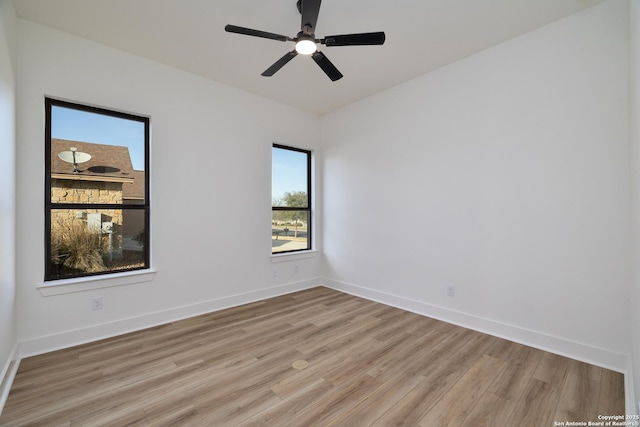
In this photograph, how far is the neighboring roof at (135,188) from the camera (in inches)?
119

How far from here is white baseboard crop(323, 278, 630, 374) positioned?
2.25 metres

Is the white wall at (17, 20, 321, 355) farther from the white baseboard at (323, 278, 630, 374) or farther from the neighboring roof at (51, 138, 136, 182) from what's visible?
the white baseboard at (323, 278, 630, 374)

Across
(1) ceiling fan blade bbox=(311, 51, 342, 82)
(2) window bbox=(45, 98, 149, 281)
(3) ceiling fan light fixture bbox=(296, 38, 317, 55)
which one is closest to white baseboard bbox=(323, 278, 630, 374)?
(1) ceiling fan blade bbox=(311, 51, 342, 82)

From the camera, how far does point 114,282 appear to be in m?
2.85

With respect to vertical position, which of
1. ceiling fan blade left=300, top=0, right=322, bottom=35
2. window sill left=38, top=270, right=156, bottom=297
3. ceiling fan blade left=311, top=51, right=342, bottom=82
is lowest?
window sill left=38, top=270, right=156, bottom=297

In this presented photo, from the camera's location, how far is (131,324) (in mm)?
2939

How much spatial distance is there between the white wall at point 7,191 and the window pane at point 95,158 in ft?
1.39

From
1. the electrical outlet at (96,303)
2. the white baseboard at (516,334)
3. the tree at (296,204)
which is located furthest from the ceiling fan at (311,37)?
the white baseboard at (516,334)

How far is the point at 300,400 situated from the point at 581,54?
11.7ft

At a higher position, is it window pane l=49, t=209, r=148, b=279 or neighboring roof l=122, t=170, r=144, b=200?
neighboring roof l=122, t=170, r=144, b=200

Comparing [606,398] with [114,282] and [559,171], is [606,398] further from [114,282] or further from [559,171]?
[114,282]

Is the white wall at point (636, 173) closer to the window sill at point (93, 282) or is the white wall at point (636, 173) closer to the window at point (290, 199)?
the window at point (290, 199)

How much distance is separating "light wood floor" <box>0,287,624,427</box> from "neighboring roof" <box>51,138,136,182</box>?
64.5 inches

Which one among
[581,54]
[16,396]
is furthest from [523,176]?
[16,396]
